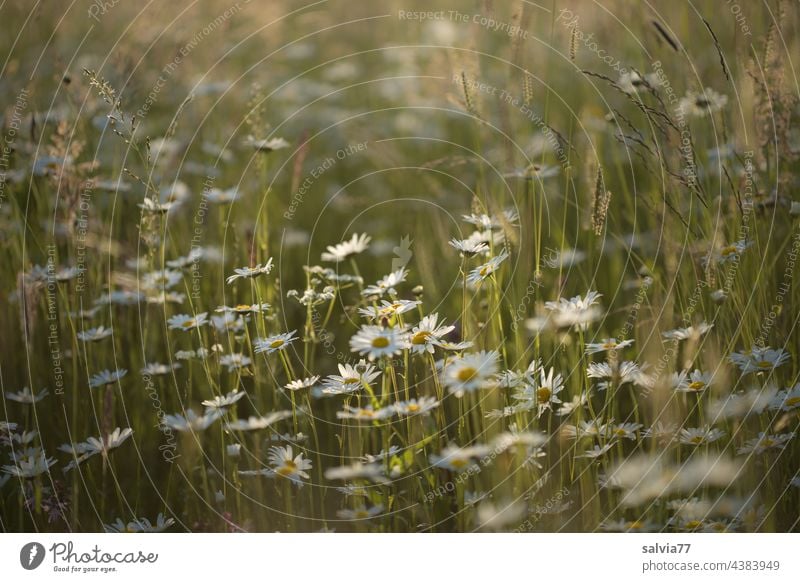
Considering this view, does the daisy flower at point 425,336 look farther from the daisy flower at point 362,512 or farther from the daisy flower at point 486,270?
the daisy flower at point 362,512

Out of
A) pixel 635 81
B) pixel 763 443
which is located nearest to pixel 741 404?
pixel 763 443

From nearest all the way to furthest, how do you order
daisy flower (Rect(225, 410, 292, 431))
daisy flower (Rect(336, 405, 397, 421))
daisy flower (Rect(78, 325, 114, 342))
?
daisy flower (Rect(336, 405, 397, 421)), daisy flower (Rect(225, 410, 292, 431)), daisy flower (Rect(78, 325, 114, 342))

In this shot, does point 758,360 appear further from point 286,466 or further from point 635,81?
point 286,466

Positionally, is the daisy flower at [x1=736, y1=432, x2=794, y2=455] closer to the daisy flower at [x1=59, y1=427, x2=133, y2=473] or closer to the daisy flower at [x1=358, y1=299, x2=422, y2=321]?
the daisy flower at [x1=358, y1=299, x2=422, y2=321]

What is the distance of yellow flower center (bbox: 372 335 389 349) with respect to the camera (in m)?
1.00

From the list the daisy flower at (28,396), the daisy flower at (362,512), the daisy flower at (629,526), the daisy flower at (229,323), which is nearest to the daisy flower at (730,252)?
the daisy flower at (629,526)

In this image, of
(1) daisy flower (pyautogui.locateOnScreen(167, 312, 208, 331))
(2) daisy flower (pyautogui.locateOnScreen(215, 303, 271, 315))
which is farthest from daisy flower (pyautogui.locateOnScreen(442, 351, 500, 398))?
(1) daisy flower (pyautogui.locateOnScreen(167, 312, 208, 331))

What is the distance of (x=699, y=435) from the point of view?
111 centimetres

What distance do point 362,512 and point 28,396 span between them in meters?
0.57

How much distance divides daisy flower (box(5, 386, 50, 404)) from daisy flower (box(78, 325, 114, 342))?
3.9 inches

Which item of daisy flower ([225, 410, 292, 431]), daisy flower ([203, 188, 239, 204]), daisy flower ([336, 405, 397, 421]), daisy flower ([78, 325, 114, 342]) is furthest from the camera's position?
daisy flower ([203, 188, 239, 204])

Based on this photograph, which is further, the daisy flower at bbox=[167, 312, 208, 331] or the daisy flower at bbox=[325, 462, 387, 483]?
the daisy flower at bbox=[167, 312, 208, 331]
